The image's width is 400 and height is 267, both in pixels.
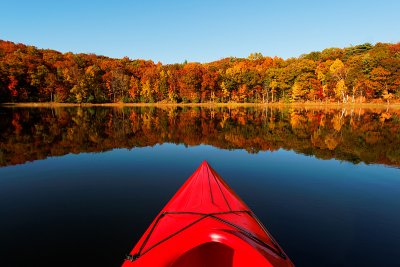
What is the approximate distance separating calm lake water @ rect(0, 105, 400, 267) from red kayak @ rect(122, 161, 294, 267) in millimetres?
1361

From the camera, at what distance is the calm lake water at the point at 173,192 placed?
5125mm

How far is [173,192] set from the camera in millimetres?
8242

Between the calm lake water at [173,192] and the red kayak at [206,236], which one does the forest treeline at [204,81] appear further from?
the red kayak at [206,236]

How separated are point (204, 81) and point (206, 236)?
65625mm

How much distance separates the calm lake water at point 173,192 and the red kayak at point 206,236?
1.36m

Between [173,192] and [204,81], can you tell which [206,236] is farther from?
[204,81]

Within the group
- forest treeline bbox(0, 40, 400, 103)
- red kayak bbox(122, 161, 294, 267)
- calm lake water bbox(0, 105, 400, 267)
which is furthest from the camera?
forest treeline bbox(0, 40, 400, 103)

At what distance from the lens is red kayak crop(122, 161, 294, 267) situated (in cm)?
347

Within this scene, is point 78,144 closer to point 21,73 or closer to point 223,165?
point 223,165

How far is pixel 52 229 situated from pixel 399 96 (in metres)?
64.5

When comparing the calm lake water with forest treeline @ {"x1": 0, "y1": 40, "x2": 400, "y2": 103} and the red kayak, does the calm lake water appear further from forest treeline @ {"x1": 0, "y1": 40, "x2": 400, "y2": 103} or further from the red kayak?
forest treeline @ {"x1": 0, "y1": 40, "x2": 400, "y2": 103}

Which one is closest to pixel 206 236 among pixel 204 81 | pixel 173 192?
pixel 173 192

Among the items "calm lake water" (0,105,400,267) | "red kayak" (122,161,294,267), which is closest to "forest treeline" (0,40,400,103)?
"calm lake water" (0,105,400,267)

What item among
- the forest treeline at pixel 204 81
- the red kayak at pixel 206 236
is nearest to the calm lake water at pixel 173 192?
the red kayak at pixel 206 236
